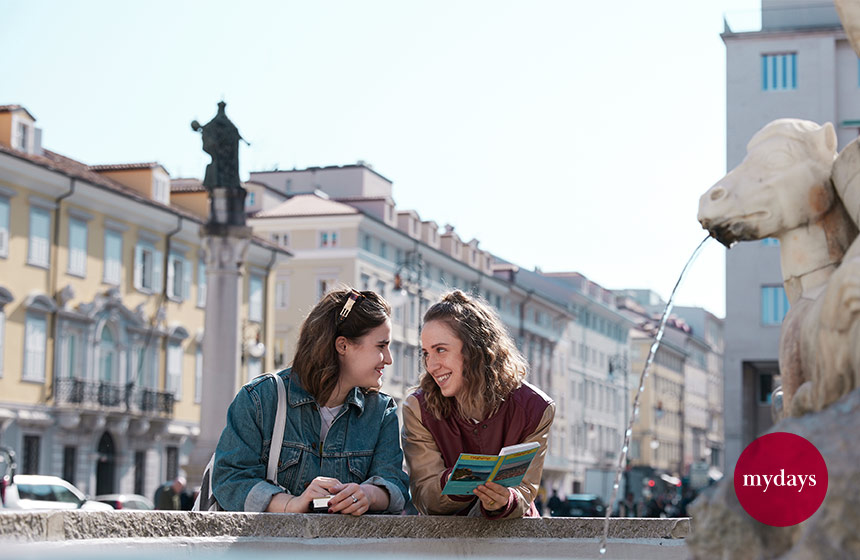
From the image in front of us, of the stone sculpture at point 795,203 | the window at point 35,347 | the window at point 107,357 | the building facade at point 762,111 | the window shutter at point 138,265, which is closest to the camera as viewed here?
the stone sculpture at point 795,203

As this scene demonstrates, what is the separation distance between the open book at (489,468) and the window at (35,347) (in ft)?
112

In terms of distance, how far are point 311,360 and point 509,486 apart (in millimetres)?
781

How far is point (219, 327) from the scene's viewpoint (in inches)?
790

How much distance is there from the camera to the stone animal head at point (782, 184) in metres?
3.36

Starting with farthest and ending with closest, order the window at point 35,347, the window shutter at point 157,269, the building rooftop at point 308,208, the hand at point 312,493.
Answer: the building rooftop at point 308,208 → the window shutter at point 157,269 → the window at point 35,347 → the hand at point 312,493

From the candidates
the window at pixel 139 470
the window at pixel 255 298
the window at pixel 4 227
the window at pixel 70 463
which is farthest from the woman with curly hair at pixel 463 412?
the window at pixel 255 298

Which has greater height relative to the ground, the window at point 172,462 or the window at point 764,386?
the window at point 764,386

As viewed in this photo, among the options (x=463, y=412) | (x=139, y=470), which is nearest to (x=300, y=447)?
(x=463, y=412)

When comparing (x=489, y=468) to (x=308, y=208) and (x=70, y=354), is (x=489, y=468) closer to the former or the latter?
(x=70, y=354)

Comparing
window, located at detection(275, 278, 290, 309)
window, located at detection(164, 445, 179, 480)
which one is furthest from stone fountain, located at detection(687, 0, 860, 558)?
window, located at detection(275, 278, 290, 309)

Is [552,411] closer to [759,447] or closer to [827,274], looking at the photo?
[827,274]

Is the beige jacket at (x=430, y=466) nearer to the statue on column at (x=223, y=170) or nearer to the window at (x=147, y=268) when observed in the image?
the statue on column at (x=223, y=170)

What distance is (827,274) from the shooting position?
3.34m

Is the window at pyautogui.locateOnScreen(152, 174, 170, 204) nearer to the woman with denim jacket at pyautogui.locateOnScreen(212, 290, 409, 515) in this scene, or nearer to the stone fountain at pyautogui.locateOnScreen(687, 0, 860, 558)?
the woman with denim jacket at pyautogui.locateOnScreen(212, 290, 409, 515)
